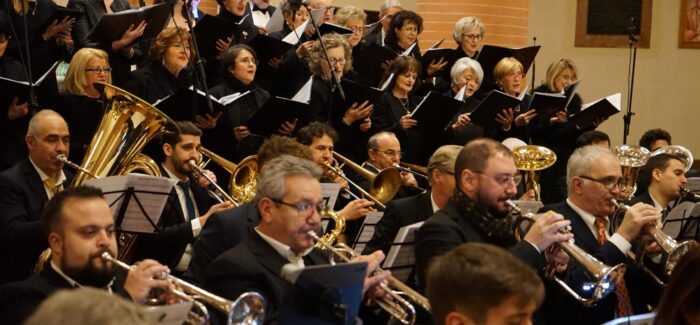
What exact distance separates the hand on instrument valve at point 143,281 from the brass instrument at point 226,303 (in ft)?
0.08

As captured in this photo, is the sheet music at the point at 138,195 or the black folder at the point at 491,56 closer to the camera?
the sheet music at the point at 138,195

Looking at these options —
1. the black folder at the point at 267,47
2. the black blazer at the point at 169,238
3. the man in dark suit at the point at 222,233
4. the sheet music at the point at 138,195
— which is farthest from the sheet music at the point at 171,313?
the black folder at the point at 267,47

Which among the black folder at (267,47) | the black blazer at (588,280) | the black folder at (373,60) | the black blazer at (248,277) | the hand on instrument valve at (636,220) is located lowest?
the black blazer at (588,280)

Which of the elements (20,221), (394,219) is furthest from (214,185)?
(20,221)

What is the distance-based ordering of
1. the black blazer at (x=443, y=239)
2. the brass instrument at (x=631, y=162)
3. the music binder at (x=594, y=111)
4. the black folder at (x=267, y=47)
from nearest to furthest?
1. the black blazer at (x=443, y=239)
2. the brass instrument at (x=631, y=162)
3. the black folder at (x=267, y=47)
4. the music binder at (x=594, y=111)

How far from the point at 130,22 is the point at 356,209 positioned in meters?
1.92

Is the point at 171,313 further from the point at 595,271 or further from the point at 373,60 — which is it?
the point at 373,60

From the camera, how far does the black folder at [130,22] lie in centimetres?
658

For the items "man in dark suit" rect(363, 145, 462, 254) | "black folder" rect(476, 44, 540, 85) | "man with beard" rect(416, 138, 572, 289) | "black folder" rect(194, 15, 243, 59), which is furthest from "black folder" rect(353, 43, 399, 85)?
"man with beard" rect(416, 138, 572, 289)

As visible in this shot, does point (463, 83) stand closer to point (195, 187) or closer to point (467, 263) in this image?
point (195, 187)

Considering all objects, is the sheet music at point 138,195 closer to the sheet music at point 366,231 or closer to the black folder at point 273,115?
the sheet music at point 366,231

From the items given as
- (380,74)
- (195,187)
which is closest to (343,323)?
(195,187)

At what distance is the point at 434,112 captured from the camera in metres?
7.61

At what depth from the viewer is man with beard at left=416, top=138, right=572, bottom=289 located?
439 centimetres
